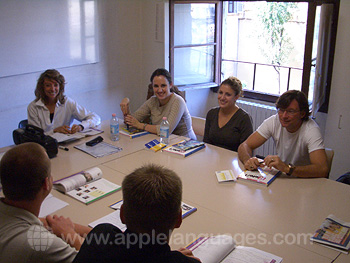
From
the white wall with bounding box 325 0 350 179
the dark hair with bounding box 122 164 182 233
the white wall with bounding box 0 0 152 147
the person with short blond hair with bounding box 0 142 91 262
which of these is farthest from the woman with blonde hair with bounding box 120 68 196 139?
the dark hair with bounding box 122 164 182 233

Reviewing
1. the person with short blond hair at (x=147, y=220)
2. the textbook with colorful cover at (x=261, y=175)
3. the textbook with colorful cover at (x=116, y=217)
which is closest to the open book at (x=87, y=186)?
the textbook with colorful cover at (x=116, y=217)

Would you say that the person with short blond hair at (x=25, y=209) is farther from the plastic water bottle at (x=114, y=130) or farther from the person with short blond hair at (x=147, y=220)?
the plastic water bottle at (x=114, y=130)

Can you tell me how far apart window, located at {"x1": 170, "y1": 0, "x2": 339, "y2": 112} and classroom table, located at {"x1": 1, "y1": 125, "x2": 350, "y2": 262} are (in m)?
1.45

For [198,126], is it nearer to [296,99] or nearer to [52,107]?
[296,99]

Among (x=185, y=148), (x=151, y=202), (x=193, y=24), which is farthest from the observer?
(x=193, y=24)

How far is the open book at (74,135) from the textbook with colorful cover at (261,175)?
1.52 m

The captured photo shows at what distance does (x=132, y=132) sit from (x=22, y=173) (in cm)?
198

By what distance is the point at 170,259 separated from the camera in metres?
1.22

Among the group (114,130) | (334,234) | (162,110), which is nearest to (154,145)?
(114,130)

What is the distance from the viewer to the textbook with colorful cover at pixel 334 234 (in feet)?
6.01

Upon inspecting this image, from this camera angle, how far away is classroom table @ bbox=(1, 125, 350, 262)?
6.18 ft

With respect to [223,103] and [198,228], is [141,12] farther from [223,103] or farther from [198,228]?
[198,228]

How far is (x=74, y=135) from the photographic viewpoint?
11.0 feet

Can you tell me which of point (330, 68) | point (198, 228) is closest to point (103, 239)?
point (198, 228)
